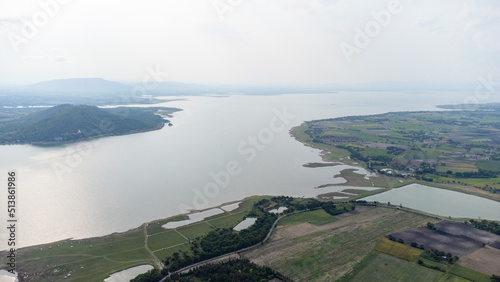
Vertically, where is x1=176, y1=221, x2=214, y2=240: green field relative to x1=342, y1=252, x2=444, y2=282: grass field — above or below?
above

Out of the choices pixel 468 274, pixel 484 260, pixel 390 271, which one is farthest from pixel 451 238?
pixel 390 271

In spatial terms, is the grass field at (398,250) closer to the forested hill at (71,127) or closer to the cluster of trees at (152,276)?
the cluster of trees at (152,276)

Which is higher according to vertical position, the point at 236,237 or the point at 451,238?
the point at 451,238

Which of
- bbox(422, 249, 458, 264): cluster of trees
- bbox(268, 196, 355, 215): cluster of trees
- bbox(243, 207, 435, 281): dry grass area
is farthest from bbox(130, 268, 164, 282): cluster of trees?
bbox(422, 249, 458, 264): cluster of trees

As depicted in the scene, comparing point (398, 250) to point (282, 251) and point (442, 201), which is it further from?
point (442, 201)

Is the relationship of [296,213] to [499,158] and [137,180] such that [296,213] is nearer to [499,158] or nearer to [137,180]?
[137,180]

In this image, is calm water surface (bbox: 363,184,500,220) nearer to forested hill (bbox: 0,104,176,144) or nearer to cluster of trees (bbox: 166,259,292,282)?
cluster of trees (bbox: 166,259,292,282)
